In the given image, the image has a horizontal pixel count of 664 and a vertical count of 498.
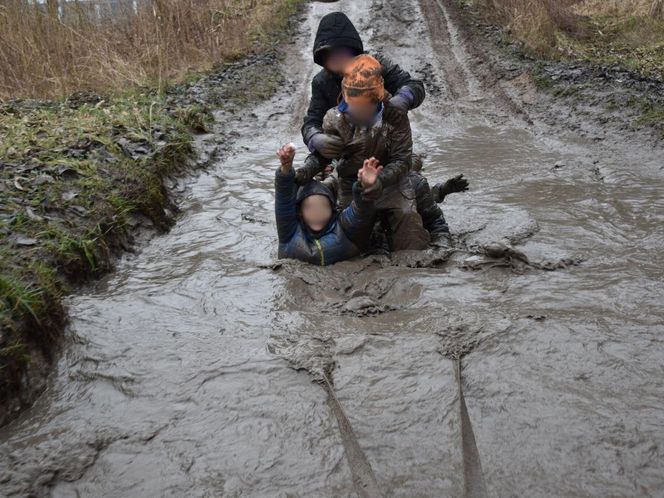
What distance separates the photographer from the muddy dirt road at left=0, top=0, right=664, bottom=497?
219 cm

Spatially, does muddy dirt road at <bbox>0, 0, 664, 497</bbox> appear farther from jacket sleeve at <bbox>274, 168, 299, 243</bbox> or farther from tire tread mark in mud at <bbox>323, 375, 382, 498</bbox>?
jacket sleeve at <bbox>274, 168, 299, 243</bbox>

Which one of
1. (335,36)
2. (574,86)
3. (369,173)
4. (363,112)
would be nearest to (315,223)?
(369,173)

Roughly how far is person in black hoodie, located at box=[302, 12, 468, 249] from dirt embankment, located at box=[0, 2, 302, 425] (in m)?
1.63

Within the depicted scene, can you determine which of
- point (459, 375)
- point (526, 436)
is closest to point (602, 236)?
point (459, 375)

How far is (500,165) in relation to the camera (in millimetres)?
6234

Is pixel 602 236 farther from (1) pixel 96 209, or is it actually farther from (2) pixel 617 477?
(1) pixel 96 209

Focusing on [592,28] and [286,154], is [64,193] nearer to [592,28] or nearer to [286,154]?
[286,154]

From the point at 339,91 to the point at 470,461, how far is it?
299 cm

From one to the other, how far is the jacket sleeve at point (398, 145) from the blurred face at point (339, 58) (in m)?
0.46

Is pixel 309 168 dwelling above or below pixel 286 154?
below

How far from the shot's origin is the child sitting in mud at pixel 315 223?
3.95m

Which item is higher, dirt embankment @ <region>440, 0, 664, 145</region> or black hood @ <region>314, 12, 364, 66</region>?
black hood @ <region>314, 12, 364, 66</region>

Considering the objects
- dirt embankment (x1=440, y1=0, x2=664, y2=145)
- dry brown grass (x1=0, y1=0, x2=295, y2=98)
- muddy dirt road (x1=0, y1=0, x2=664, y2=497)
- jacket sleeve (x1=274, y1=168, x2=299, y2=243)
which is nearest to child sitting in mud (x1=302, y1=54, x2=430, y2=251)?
jacket sleeve (x1=274, y1=168, x2=299, y2=243)

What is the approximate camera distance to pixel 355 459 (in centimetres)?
224
